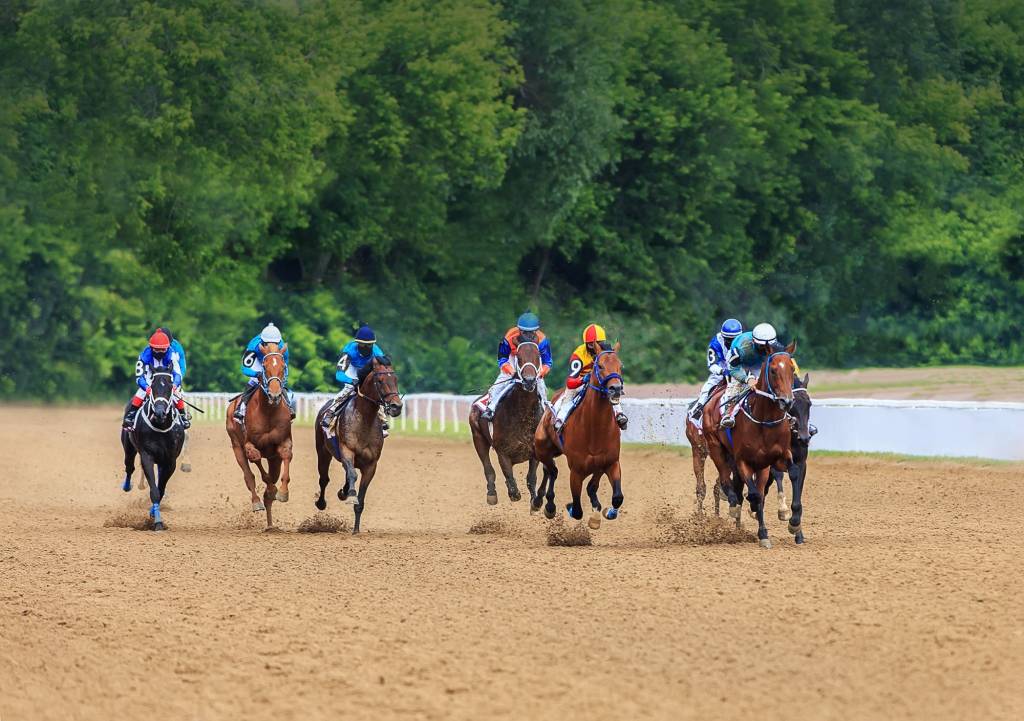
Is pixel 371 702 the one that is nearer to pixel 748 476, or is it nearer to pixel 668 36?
pixel 748 476

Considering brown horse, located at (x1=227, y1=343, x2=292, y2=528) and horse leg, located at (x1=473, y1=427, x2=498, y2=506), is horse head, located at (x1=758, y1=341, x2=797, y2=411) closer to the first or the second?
horse leg, located at (x1=473, y1=427, x2=498, y2=506)

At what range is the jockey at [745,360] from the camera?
16625 mm

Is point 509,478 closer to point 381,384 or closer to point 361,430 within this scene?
point 361,430

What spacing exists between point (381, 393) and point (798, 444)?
14.6 feet

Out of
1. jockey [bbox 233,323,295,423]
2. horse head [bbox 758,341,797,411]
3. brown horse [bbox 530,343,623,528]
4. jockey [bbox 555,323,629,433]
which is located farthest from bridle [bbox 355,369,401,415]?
horse head [bbox 758,341,797,411]

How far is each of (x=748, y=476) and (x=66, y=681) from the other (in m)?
8.09

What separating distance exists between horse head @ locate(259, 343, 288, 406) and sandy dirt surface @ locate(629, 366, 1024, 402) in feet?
73.8

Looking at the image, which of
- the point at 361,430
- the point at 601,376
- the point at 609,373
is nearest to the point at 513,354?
the point at 361,430

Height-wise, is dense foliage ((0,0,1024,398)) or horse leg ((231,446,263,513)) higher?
dense foliage ((0,0,1024,398))

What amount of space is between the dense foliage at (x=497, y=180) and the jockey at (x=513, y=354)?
106 feet

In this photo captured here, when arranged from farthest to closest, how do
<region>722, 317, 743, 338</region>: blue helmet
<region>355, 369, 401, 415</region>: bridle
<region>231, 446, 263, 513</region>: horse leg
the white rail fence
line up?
1. the white rail fence
2. <region>231, 446, 263, 513</region>: horse leg
3. <region>722, 317, 743, 338</region>: blue helmet
4. <region>355, 369, 401, 415</region>: bridle

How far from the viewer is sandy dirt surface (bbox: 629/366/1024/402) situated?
146 feet

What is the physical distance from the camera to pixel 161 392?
742 inches

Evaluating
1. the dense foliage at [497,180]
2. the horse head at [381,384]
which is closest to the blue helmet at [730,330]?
the horse head at [381,384]
